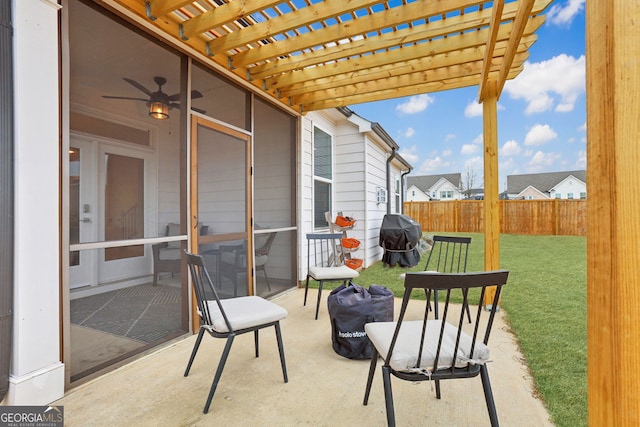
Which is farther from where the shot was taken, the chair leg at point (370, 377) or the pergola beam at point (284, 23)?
the pergola beam at point (284, 23)

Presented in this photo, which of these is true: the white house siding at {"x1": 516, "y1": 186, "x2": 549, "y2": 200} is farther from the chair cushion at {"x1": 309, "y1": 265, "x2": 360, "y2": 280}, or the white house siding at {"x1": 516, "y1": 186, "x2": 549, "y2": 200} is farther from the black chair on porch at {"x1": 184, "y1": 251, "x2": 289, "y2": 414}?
the black chair on porch at {"x1": 184, "y1": 251, "x2": 289, "y2": 414}

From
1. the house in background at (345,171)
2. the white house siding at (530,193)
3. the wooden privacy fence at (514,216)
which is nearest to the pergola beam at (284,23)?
the house in background at (345,171)

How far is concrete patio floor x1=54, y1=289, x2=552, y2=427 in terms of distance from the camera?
165 cm

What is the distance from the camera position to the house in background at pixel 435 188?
2797 centimetres

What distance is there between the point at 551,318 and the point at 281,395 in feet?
9.41

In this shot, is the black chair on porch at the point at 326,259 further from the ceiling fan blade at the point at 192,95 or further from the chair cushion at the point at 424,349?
the ceiling fan blade at the point at 192,95

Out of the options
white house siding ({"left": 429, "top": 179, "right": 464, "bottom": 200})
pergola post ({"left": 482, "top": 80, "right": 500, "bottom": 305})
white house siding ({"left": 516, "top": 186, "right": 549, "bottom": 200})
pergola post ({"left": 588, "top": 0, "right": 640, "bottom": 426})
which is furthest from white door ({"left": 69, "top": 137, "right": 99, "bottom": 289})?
white house siding ({"left": 516, "top": 186, "right": 549, "bottom": 200})

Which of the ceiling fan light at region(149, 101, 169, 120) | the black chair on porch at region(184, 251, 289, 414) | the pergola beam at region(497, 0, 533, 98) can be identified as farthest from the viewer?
the ceiling fan light at region(149, 101, 169, 120)

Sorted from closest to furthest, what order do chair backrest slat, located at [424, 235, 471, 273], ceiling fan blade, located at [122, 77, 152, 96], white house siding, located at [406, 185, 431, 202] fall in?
1. ceiling fan blade, located at [122, 77, 152, 96]
2. chair backrest slat, located at [424, 235, 471, 273]
3. white house siding, located at [406, 185, 431, 202]

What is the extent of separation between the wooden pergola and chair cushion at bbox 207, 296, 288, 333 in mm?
1564

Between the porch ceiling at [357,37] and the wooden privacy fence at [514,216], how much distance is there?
26.7 ft

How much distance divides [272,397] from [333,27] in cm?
293

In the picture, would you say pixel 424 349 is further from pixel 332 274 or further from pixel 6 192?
pixel 6 192

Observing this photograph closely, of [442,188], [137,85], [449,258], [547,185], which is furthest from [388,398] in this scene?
[547,185]
